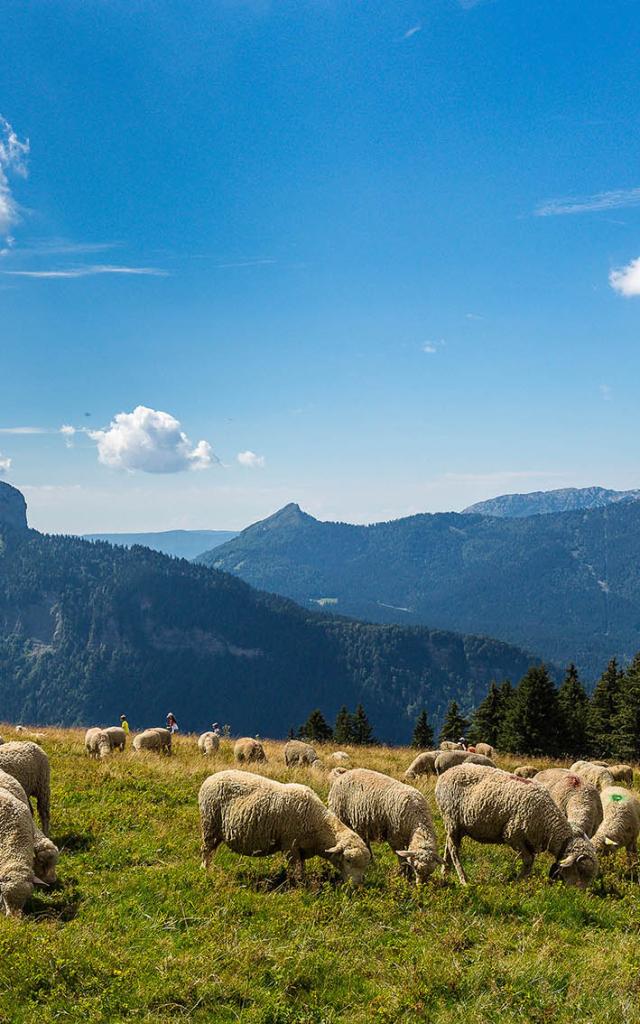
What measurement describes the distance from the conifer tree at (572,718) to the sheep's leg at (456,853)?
4748cm

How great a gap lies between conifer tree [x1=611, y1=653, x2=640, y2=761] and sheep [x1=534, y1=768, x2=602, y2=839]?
44888mm

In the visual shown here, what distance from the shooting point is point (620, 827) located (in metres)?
13.3

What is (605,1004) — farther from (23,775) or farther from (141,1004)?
(23,775)

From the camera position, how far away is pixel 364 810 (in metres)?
12.2

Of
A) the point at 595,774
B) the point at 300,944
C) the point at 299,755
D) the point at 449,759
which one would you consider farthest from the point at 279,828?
the point at 299,755

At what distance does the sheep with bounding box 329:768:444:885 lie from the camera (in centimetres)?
1098

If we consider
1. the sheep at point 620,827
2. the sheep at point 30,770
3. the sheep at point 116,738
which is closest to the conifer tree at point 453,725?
the sheep at point 116,738

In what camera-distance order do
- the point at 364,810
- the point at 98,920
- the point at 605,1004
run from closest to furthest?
the point at 605,1004, the point at 98,920, the point at 364,810

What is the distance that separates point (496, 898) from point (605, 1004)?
111 inches

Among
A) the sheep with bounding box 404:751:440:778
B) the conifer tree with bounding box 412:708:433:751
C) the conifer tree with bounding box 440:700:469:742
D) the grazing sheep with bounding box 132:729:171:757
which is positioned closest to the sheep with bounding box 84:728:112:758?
the grazing sheep with bounding box 132:729:171:757

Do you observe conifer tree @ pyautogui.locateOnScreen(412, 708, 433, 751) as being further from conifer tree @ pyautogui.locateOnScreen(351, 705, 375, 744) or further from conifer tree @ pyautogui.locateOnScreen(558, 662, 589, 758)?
conifer tree @ pyautogui.locateOnScreen(558, 662, 589, 758)

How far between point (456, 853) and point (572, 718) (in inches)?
2034

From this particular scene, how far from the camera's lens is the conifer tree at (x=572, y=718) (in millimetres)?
55906

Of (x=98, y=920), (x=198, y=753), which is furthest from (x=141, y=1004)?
(x=198, y=753)
